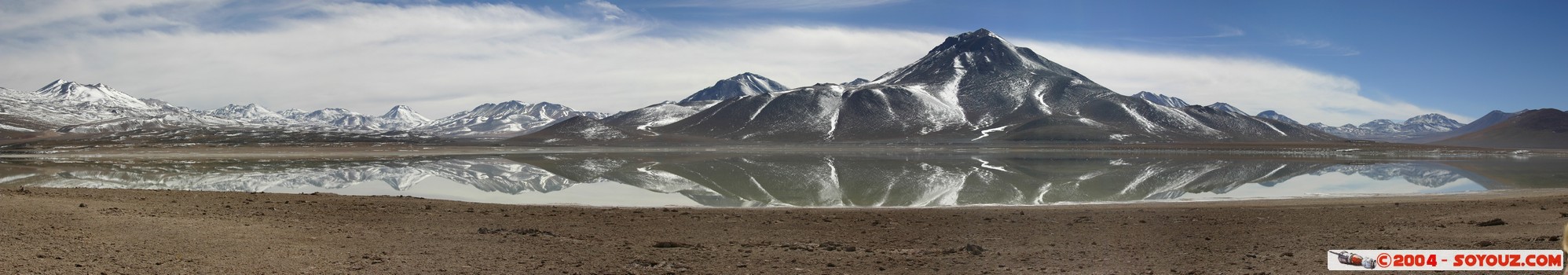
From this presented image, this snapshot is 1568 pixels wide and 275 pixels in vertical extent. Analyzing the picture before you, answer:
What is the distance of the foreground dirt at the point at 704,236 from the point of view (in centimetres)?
1310

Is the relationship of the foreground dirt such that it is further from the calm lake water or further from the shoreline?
the shoreline

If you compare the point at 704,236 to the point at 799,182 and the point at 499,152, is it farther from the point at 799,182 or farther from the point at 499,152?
the point at 499,152

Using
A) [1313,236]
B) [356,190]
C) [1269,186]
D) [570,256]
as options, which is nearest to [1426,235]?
[1313,236]

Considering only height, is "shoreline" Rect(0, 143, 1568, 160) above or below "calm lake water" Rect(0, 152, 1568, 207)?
above

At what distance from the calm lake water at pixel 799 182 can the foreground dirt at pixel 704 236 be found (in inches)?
348

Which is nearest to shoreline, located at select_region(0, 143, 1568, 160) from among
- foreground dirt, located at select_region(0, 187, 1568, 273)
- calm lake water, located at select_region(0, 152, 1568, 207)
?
calm lake water, located at select_region(0, 152, 1568, 207)

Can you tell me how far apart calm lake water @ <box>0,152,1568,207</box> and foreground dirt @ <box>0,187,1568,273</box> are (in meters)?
8.84

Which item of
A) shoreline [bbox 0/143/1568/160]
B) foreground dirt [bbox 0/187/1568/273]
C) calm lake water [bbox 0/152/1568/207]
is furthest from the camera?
shoreline [bbox 0/143/1568/160]

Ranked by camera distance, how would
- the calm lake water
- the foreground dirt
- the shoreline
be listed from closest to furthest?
1. the foreground dirt
2. the calm lake water
3. the shoreline

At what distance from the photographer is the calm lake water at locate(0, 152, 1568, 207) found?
33.9 m

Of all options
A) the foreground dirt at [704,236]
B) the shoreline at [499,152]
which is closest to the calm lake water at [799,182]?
the foreground dirt at [704,236]

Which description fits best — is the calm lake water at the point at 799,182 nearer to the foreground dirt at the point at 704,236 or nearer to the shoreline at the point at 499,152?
the foreground dirt at the point at 704,236

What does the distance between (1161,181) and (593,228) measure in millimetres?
38934

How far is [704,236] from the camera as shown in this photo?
677 inches
